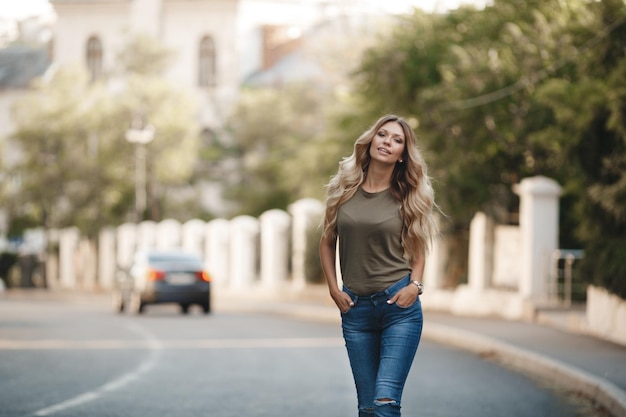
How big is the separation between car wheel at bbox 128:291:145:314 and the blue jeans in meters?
25.0

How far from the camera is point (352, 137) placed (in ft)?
128

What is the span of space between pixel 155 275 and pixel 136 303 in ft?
3.81

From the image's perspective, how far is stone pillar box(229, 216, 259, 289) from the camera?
46.7m

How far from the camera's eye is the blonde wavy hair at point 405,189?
24.6ft

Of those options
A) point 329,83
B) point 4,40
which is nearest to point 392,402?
point 329,83

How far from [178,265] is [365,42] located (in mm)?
29131

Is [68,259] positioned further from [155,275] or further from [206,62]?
[155,275]

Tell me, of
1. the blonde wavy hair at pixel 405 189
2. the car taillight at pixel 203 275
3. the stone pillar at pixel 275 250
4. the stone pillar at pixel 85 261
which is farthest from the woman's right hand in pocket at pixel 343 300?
the stone pillar at pixel 85 261

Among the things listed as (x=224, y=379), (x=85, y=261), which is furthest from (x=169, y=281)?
(x=85, y=261)

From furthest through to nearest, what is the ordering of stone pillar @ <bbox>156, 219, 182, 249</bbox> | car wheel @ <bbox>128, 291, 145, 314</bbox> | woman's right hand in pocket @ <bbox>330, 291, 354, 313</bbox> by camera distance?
stone pillar @ <bbox>156, 219, 182, 249</bbox>, car wheel @ <bbox>128, 291, 145, 314</bbox>, woman's right hand in pocket @ <bbox>330, 291, 354, 313</bbox>

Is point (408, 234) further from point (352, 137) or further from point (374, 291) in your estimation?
point (352, 137)

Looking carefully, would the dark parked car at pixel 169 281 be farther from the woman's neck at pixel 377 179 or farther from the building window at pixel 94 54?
the building window at pixel 94 54

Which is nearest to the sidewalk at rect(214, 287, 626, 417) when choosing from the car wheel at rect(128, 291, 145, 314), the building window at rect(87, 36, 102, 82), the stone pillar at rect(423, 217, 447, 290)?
the stone pillar at rect(423, 217, 447, 290)

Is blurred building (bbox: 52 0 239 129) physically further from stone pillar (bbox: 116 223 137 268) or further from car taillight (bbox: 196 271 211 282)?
car taillight (bbox: 196 271 211 282)
